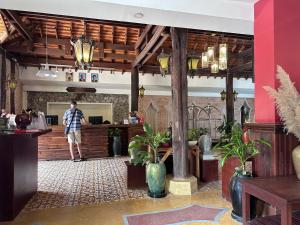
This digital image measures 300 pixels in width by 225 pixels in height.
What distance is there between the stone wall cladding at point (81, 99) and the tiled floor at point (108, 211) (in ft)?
22.0

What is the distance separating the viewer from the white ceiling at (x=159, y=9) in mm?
2436

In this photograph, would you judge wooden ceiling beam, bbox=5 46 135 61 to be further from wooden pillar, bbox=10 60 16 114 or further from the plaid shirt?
the plaid shirt

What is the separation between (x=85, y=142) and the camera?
23.0ft

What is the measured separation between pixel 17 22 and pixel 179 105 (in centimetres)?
403

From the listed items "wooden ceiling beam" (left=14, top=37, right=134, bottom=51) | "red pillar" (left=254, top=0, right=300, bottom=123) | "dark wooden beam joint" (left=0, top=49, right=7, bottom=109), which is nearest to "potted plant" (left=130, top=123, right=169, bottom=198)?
"red pillar" (left=254, top=0, right=300, bottom=123)

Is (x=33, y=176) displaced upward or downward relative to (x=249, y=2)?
downward

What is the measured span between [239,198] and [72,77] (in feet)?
24.0

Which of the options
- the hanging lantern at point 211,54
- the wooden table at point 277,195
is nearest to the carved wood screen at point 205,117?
the hanging lantern at point 211,54

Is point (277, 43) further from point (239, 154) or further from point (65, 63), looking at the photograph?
point (65, 63)

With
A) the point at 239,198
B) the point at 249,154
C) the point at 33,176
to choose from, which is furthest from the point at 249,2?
the point at 33,176

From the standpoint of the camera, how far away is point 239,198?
264 cm

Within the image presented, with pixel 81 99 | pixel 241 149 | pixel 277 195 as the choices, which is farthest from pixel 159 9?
pixel 81 99

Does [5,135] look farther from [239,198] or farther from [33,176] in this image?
[239,198]

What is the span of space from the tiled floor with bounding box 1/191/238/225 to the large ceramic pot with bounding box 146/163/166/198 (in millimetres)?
118
